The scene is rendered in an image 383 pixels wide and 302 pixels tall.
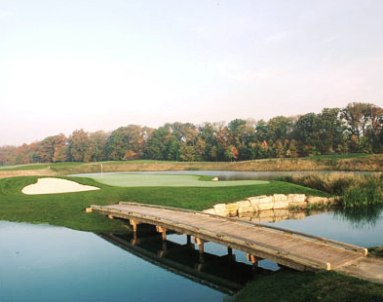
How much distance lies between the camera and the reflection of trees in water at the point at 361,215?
78.3ft

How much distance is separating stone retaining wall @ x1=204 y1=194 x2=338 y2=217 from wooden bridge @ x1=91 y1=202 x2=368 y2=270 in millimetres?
6092

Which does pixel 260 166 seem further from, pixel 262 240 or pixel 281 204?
pixel 262 240

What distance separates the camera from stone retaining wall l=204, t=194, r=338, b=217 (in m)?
27.8

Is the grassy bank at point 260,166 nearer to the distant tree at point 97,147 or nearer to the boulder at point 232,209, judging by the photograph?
the distant tree at point 97,147

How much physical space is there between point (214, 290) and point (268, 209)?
17.2 metres

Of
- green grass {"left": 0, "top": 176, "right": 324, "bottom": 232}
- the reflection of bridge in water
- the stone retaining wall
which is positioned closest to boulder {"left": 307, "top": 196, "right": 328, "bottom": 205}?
the stone retaining wall

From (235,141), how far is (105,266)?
3826 inches

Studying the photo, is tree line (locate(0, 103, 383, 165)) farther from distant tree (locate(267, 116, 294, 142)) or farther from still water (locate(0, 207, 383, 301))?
still water (locate(0, 207, 383, 301))

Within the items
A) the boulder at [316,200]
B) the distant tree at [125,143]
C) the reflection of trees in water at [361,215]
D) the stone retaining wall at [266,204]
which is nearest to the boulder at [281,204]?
the stone retaining wall at [266,204]

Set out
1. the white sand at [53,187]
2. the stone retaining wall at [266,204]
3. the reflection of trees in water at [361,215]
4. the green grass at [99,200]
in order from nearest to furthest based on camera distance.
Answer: the reflection of trees in water at [361,215] < the green grass at [99,200] < the stone retaining wall at [266,204] < the white sand at [53,187]

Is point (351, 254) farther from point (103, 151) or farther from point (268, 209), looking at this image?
point (103, 151)

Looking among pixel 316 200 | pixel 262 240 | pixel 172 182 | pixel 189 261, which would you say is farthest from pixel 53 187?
pixel 262 240

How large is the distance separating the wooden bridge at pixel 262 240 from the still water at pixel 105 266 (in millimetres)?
1275

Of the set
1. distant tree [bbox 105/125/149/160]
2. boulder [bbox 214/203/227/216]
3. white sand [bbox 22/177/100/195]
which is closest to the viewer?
boulder [bbox 214/203/227/216]
